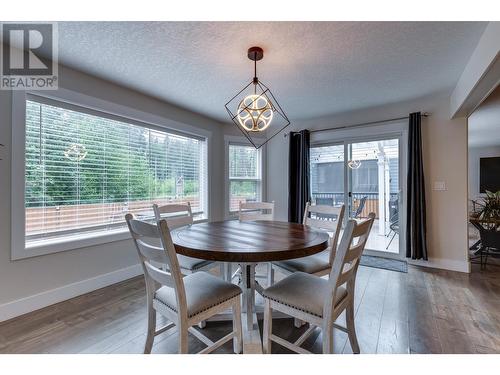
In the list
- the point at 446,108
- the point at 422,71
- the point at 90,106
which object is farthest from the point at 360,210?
the point at 90,106

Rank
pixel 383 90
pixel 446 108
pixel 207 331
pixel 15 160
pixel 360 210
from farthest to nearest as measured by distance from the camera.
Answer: pixel 360 210
pixel 446 108
pixel 383 90
pixel 15 160
pixel 207 331

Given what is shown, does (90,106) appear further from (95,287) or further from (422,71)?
(422,71)

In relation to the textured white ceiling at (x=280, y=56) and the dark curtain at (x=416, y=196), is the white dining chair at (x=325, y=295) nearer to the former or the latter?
the textured white ceiling at (x=280, y=56)

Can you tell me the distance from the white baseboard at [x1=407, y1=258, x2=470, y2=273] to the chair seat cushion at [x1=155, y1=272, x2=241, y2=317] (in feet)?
10.4

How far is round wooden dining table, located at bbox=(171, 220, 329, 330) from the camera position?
1.37 metres

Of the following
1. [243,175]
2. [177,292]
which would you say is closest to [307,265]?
[177,292]

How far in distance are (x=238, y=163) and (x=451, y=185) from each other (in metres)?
3.30

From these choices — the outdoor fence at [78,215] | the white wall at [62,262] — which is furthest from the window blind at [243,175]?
the outdoor fence at [78,215]

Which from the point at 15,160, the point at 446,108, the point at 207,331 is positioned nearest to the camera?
the point at 207,331

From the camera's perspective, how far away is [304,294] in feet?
4.83

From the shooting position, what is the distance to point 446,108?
11.0 feet

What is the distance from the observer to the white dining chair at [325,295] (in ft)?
4.26

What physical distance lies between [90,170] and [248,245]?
222 cm

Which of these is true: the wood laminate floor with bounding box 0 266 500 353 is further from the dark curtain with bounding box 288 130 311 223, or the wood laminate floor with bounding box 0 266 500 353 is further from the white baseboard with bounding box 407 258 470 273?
the dark curtain with bounding box 288 130 311 223
